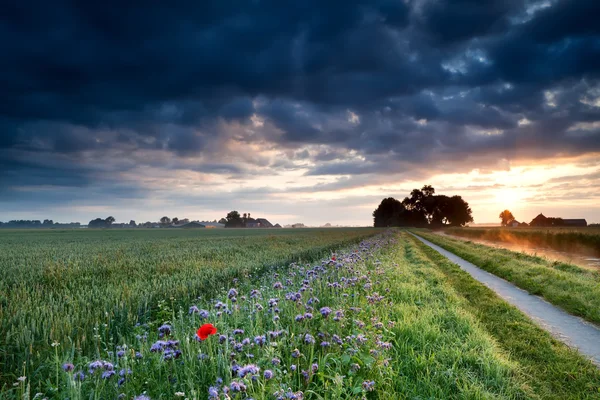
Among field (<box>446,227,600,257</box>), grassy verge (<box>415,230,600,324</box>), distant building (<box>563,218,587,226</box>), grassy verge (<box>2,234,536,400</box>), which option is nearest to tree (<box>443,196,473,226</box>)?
distant building (<box>563,218,587,226</box>)

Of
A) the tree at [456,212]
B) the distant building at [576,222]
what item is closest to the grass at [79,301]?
the distant building at [576,222]

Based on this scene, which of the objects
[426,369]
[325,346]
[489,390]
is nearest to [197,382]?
[325,346]

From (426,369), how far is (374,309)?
1.69m

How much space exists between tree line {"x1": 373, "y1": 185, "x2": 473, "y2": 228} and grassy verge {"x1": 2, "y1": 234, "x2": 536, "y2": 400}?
132 meters

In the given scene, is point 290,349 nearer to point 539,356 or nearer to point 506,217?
point 539,356

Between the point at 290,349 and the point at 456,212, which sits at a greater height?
the point at 456,212

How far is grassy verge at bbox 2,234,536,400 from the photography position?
336cm

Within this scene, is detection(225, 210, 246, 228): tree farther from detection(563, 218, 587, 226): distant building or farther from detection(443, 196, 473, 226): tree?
detection(563, 218, 587, 226): distant building

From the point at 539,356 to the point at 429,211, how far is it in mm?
136546

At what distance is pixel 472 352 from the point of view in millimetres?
5438

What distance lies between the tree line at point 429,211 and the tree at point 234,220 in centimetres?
8001

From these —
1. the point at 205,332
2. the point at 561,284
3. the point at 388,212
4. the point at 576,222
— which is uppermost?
the point at 388,212

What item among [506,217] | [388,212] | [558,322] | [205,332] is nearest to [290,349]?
[205,332]

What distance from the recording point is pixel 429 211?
133875 millimetres
